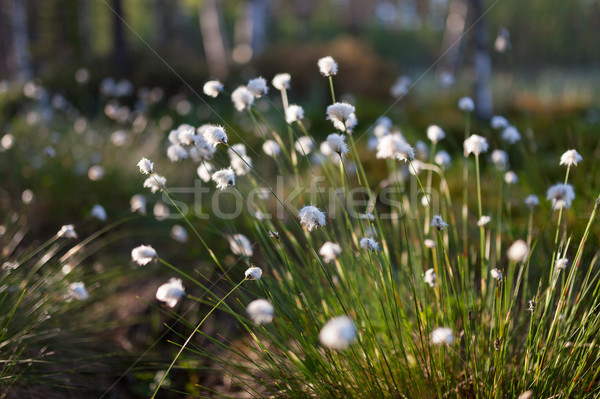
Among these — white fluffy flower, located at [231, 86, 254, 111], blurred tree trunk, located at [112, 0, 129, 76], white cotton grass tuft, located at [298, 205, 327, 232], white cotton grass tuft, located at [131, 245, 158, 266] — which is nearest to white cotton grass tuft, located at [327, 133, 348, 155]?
white cotton grass tuft, located at [298, 205, 327, 232]

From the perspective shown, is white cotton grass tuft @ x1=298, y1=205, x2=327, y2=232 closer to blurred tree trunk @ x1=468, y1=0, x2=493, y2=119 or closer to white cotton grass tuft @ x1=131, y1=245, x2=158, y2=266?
white cotton grass tuft @ x1=131, y1=245, x2=158, y2=266

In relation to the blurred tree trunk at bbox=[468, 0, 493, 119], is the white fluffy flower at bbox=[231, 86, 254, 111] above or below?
below

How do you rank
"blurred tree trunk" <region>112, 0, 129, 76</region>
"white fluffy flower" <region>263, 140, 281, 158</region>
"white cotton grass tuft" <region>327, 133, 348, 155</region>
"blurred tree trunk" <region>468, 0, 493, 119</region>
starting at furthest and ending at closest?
"blurred tree trunk" <region>112, 0, 129, 76</region> < "blurred tree trunk" <region>468, 0, 493, 119</region> < "white fluffy flower" <region>263, 140, 281, 158</region> < "white cotton grass tuft" <region>327, 133, 348, 155</region>

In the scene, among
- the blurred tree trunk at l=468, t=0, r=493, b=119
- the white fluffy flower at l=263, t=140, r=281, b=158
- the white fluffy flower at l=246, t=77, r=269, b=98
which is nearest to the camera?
the white fluffy flower at l=246, t=77, r=269, b=98

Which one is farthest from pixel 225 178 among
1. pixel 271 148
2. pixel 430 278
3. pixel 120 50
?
pixel 120 50

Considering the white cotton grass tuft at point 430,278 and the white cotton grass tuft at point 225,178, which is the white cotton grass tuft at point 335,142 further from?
the white cotton grass tuft at point 430,278

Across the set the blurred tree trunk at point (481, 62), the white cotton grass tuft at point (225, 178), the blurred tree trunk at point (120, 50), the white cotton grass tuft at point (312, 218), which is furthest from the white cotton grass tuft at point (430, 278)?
the blurred tree trunk at point (120, 50)

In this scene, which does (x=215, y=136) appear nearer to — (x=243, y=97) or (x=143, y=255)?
(x=243, y=97)

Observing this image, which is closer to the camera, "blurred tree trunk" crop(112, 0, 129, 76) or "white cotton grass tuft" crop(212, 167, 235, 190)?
"white cotton grass tuft" crop(212, 167, 235, 190)

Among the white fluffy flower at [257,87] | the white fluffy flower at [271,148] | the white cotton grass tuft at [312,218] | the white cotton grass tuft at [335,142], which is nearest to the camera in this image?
the white cotton grass tuft at [312,218]
